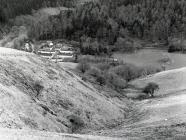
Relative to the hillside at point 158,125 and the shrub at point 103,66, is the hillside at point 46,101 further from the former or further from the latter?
the shrub at point 103,66

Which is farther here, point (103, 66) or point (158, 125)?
point (103, 66)

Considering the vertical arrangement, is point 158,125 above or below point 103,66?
above

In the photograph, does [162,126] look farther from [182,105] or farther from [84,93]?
[84,93]

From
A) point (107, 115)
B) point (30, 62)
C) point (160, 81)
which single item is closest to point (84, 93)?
point (107, 115)

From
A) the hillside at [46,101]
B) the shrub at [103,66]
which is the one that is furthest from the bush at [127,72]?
the hillside at [46,101]

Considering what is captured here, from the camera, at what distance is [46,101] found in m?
58.8

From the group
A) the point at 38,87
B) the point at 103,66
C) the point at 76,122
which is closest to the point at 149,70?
the point at 103,66

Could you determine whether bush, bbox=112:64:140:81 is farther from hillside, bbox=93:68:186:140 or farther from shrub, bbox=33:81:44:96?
shrub, bbox=33:81:44:96

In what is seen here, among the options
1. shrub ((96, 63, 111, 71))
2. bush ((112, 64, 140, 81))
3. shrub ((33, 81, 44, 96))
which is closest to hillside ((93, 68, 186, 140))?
shrub ((33, 81, 44, 96))

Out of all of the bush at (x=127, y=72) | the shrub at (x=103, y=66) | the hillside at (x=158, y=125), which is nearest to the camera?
the hillside at (x=158, y=125)

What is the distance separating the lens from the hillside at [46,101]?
4909 cm

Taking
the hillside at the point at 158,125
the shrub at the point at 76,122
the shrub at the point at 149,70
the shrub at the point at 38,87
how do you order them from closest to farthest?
the hillside at the point at 158,125
the shrub at the point at 76,122
the shrub at the point at 38,87
the shrub at the point at 149,70

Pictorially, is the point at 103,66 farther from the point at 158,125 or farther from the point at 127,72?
the point at 158,125

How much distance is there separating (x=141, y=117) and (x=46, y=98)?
19553mm
